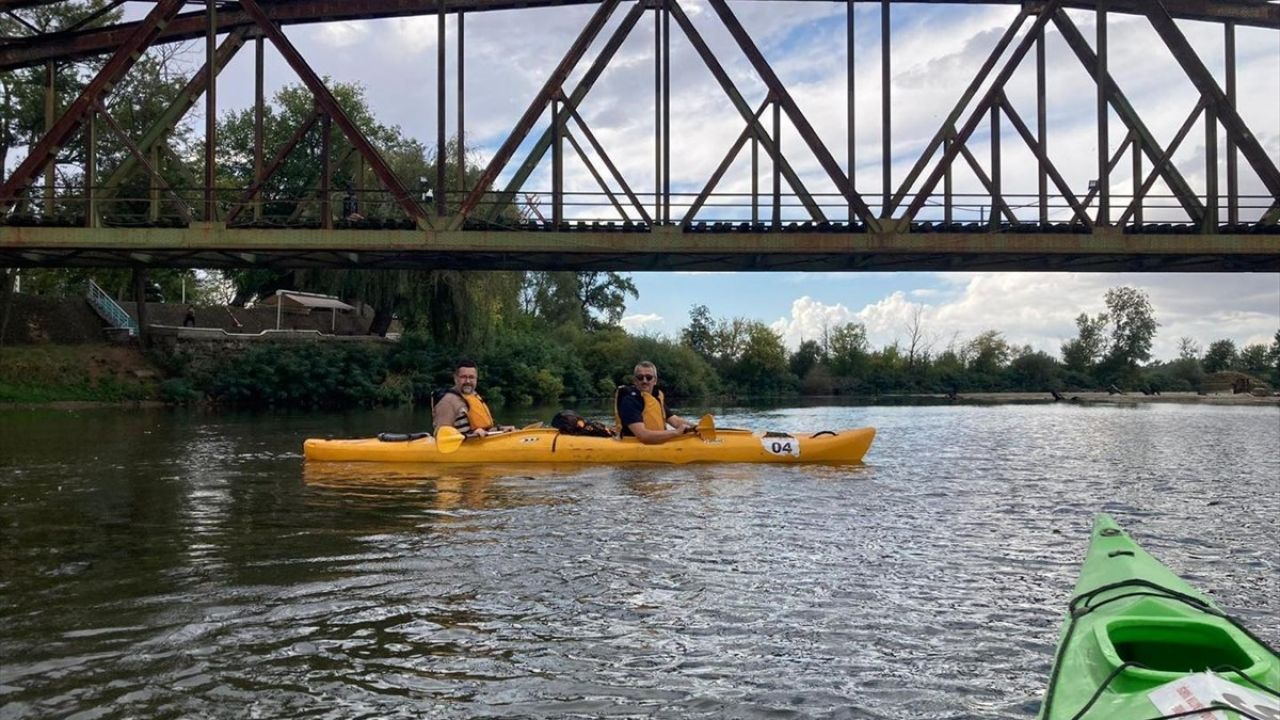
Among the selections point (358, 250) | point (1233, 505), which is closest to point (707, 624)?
point (1233, 505)

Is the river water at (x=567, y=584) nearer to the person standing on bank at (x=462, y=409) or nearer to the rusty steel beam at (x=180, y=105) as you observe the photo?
the person standing on bank at (x=462, y=409)

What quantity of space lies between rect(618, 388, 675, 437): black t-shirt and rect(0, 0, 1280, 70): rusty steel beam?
1134 centimetres

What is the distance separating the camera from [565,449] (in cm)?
1466

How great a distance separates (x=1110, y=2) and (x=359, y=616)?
21.8 metres

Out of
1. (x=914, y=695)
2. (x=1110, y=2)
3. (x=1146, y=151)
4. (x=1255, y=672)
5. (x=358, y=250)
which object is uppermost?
(x=1110, y=2)

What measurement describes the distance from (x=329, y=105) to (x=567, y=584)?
1571 cm

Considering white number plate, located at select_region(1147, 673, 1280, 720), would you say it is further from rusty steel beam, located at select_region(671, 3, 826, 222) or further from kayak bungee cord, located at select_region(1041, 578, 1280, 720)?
rusty steel beam, located at select_region(671, 3, 826, 222)

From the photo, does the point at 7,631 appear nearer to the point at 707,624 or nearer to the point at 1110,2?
the point at 707,624

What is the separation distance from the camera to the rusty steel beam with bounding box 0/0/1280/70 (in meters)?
21.4

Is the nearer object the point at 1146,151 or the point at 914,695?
the point at 914,695

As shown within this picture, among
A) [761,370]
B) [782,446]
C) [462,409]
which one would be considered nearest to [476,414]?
[462,409]

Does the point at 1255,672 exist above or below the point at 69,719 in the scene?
above

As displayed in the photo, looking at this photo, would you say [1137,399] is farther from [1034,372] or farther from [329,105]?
[329,105]

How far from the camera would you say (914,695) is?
4781 mm
